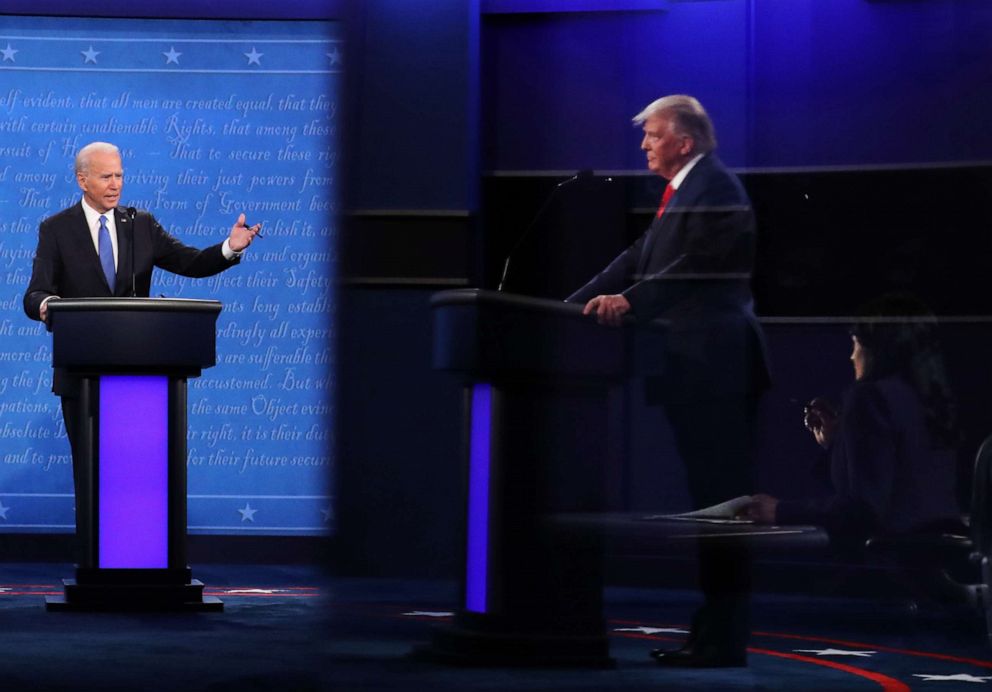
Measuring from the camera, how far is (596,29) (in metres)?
1.78

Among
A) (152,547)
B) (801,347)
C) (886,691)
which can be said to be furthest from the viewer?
(152,547)

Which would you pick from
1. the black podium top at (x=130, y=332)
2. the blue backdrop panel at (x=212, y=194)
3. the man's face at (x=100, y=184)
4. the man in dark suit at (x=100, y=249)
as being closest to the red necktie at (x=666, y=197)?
the black podium top at (x=130, y=332)

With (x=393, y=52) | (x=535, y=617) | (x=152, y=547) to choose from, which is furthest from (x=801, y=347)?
(x=152, y=547)

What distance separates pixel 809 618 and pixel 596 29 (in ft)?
2.13

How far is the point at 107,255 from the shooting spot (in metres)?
5.32

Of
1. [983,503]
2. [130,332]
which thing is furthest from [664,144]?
[130,332]

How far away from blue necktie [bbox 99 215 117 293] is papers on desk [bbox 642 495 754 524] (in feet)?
12.6

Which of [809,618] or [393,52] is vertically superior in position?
[393,52]

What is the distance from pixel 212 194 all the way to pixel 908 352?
5.00 metres

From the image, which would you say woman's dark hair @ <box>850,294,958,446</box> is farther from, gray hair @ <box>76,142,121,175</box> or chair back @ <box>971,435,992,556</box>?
gray hair @ <box>76,142,121,175</box>

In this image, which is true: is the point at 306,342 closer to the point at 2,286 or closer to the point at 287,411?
the point at 287,411

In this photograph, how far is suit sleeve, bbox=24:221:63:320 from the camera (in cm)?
520

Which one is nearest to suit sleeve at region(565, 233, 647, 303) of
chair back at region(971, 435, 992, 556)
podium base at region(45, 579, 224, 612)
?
chair back at region(971, 435, 992, 556)

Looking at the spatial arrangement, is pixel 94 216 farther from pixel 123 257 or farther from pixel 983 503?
pixel 983 503
